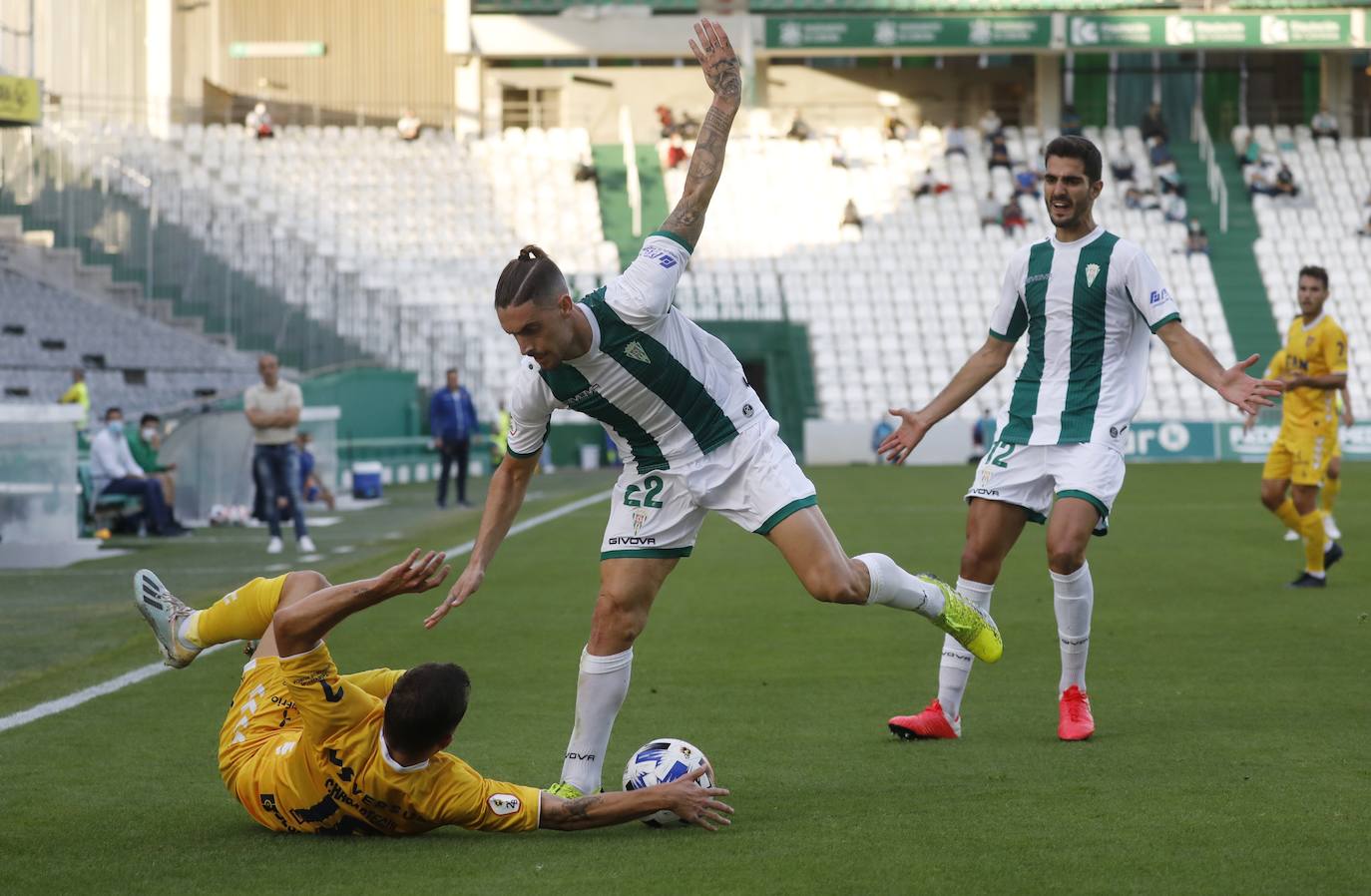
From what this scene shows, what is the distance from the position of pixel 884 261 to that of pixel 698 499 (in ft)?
118

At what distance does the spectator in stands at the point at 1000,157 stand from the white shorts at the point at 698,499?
39419 mm

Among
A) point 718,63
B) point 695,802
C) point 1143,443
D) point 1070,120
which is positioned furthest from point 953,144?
point 695,802

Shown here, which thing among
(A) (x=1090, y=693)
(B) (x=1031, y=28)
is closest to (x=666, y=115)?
(B) (x=1031, y=28)

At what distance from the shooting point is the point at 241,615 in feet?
18.7

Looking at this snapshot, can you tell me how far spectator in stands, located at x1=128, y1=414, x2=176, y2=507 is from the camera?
19.6m

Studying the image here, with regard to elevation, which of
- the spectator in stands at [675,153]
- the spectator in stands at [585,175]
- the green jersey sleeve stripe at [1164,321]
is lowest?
the green jersey sleeve stripe at [1164,321]

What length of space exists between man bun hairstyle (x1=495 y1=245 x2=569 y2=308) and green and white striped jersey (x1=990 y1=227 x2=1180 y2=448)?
251 centimetres

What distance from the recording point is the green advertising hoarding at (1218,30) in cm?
4475

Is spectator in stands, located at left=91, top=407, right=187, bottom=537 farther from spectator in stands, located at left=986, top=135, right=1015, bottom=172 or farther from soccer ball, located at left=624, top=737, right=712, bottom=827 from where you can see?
spectator in stands, located at left=986, top=135, right=1015, bottom=172

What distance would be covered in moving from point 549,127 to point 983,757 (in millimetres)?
42497

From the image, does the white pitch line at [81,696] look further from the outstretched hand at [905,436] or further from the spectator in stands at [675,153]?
the spectator in stands at [675,153]

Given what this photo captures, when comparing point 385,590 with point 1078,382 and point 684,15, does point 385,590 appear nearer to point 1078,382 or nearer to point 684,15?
point 1078,382

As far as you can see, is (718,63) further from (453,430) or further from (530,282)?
(453,430)

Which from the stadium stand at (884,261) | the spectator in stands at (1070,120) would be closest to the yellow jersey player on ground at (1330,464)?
the stadium stand at (884,261)
